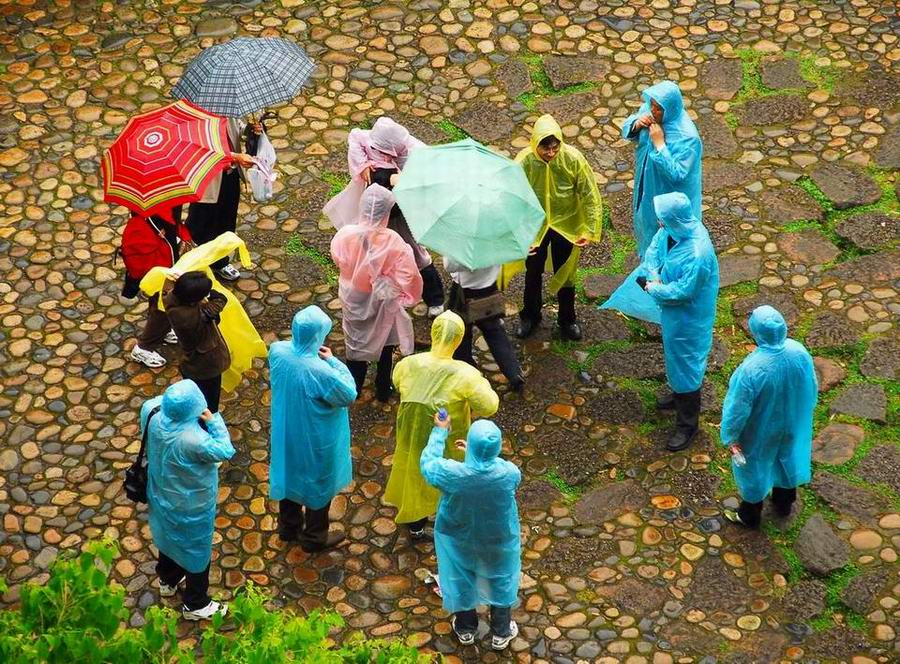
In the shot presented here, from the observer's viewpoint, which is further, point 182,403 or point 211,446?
point 211,446

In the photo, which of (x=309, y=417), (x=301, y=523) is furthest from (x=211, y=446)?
(x=301, y=523)

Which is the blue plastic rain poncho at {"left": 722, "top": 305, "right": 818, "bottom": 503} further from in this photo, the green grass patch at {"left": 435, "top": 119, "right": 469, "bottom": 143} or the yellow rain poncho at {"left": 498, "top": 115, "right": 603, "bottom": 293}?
the green grass patch at {"left": 435, "top": 119, "right": 469, "bottom": 143}

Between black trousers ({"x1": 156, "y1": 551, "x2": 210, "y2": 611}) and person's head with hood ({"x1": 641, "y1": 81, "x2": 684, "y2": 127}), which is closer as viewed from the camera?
black trousers ({"x1": 156, "y1": 551, "x2": 210, "y2": 611})

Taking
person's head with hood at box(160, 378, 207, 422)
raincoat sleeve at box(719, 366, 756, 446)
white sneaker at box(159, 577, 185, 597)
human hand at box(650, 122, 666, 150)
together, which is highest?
human hand at box(650, 122, 666, 150)

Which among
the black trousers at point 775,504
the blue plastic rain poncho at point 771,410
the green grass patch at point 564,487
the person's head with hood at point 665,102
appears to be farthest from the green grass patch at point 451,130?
→ the black trousers at point 775,504

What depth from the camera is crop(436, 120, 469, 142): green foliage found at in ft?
38.3

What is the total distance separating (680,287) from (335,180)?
377 cm

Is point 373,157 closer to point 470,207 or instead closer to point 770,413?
point 470,207

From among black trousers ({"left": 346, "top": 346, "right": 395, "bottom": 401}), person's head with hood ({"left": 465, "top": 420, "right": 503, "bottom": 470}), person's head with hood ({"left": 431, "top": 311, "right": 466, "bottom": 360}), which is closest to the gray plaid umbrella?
black trousers ({"left": 346, "top": 346, "right": 395, "bottom": 401})

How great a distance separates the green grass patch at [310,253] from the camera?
10586mm

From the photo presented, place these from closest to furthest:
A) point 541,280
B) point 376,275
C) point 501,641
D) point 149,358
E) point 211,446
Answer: point 211,446 < point 501,641 < point 376,275 < point 149,358 < point 541,280

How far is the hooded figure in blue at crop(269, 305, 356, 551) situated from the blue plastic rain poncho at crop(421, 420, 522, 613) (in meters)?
0.72

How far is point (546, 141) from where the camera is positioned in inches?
361

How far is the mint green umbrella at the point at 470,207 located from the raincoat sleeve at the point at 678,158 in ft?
3.26
